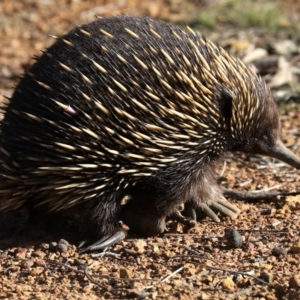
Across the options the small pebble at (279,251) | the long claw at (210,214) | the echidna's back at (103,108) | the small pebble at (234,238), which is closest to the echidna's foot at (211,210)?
the long claw at (210,214)

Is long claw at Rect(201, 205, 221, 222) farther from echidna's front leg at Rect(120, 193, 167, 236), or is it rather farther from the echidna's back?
the echidna's back

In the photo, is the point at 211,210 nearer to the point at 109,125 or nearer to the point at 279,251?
the point at 279,251

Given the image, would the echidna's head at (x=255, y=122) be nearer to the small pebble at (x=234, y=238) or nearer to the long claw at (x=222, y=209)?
the long claw at (x=222, y=209)

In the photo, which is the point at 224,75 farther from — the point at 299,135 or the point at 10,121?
the point at 299,135

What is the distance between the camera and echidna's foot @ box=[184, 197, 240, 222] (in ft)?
17.9

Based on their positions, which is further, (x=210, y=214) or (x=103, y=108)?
(x=210, y=214)

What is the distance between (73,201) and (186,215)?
88 centimetres

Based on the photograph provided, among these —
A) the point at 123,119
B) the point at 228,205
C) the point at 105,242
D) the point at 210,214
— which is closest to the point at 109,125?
the point at 123,119

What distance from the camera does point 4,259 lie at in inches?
200

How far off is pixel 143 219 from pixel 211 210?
55 cm

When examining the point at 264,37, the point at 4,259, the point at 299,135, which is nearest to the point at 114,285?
the point at 4,259

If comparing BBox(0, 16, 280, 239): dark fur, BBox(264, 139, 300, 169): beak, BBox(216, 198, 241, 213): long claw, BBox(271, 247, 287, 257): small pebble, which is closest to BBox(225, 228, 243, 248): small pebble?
BBox(271, 247, 287, 257): small pebble

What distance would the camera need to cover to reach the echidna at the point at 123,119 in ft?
15.9

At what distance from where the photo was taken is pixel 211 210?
5.50 meters
